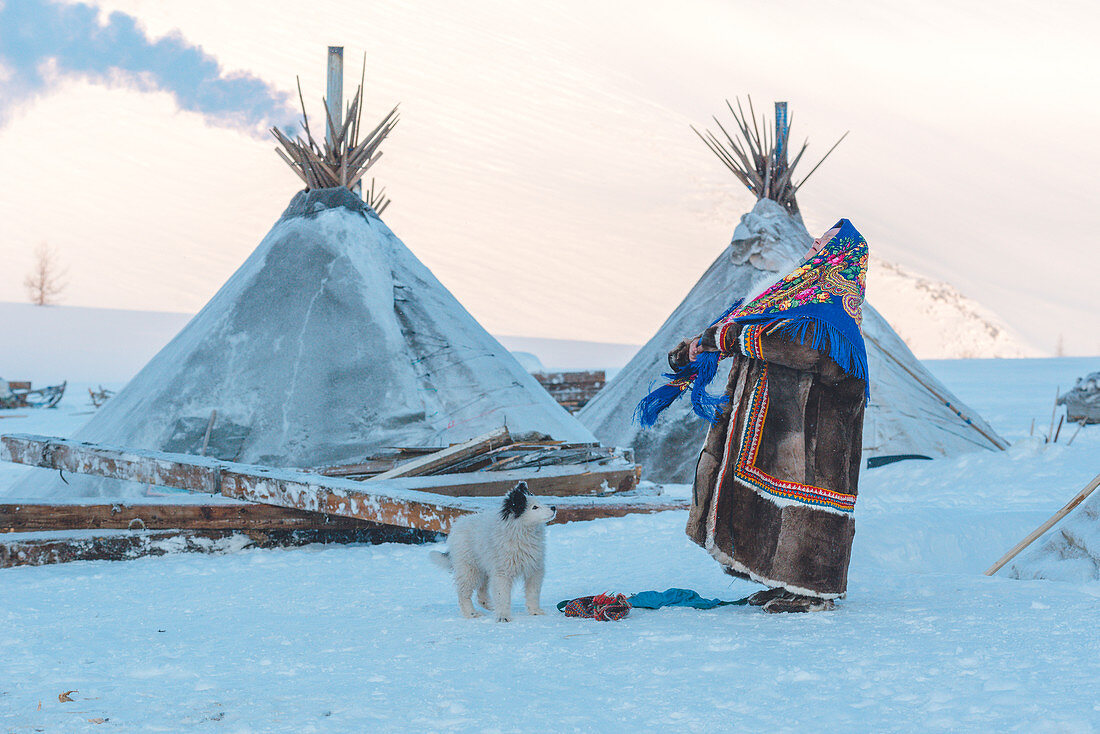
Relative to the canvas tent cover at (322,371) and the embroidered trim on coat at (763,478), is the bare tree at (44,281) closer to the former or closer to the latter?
the canvas tent cover at (322,371)

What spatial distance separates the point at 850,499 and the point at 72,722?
8.62ft

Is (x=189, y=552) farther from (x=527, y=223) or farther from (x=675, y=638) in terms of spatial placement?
(x=527, y=223)

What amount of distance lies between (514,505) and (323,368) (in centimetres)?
403

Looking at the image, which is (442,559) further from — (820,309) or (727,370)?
(727,370)

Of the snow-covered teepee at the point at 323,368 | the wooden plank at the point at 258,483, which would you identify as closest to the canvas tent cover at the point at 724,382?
the snow-covered teepee at the point at 323,368

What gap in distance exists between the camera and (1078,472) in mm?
8508

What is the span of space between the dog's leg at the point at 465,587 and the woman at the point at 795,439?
85cm

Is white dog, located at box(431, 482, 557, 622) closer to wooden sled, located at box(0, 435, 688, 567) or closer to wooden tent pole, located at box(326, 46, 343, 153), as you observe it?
wooden sled, located at box(0, 435, 688, 567)

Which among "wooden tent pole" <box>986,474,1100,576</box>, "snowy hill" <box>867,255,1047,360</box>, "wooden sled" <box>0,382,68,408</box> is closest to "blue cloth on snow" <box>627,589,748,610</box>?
"wooden tent pole" <box>986,474,1100,576</box>

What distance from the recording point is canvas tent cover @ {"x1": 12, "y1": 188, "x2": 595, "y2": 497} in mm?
7266

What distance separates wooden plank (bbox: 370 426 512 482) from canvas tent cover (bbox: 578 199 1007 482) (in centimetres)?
308

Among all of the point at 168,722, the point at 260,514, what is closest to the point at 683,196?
the point at 260,514

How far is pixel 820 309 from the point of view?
3.76 m

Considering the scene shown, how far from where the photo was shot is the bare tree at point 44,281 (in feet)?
131
